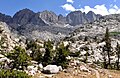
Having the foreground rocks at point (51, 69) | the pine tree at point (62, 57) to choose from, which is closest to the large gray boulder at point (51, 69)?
the foreground rocks at point (51, 69)

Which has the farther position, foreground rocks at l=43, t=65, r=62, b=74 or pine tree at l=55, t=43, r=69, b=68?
pine tree at l=55, t=43, r=69, b=68

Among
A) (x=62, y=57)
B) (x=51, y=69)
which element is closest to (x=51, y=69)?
(x=51, y=69)

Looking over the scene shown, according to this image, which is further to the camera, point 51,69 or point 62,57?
point 62,57

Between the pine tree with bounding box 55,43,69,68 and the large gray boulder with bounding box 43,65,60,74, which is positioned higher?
the pine tree with bounding box 55,43,69,68

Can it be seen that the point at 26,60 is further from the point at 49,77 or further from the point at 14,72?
the point at 14,72

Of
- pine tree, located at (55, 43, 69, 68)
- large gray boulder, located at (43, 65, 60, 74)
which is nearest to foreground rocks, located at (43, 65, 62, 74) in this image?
large gray boulder, located at (43, 65, 60, 74)

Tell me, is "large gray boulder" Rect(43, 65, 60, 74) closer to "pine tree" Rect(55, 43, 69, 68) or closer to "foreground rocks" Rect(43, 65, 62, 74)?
"foreground rocks" Rect(43, 65, 62, 74)

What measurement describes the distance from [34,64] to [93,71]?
1401 centimetres

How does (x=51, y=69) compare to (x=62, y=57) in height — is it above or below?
below

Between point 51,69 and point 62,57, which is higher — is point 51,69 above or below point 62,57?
below

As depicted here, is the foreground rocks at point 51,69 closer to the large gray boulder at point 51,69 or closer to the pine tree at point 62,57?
the large gray boulder at point 51,69

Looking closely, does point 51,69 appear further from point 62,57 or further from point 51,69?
point 62,57

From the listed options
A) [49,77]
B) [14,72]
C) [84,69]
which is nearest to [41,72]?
[49,77]

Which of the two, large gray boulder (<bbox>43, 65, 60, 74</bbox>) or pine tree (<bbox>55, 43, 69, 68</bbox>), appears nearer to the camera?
large gray boulder (<bbox>43, 65, 60, 74</bbox>)
